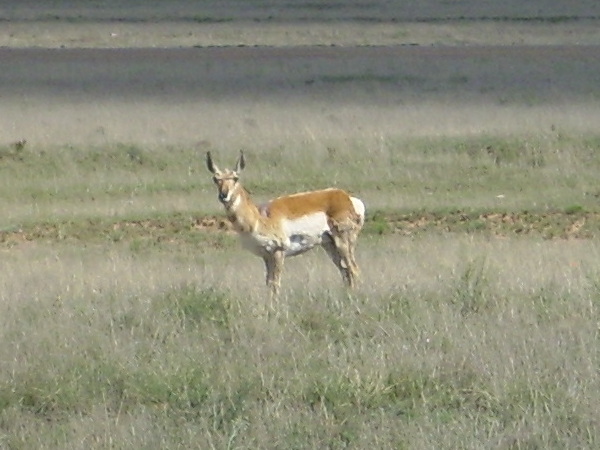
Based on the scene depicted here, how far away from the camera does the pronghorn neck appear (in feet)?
34.8

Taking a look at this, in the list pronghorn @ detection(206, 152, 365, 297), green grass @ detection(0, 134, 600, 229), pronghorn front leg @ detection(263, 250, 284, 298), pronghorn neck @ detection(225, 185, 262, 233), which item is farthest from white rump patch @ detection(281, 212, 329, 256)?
green grass @ detection(0, 134, 600, 229)

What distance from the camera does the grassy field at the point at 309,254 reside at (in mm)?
6633

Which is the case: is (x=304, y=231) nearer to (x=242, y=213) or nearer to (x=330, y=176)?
(x=242, y=213)

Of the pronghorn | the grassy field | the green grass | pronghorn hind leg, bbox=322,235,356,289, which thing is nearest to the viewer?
the grassy field

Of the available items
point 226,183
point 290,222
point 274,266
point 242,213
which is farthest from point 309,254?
point 226,183

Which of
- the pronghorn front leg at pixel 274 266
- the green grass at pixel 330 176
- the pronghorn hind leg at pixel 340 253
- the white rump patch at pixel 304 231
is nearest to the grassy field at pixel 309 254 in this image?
the green grass at pixel 330 176

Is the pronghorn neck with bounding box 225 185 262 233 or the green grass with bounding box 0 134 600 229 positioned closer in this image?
the pronghorn neck with bounding box 225 185 262 233

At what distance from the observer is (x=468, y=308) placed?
868 centimetres

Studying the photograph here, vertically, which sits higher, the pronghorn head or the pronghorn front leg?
the pronghorn head

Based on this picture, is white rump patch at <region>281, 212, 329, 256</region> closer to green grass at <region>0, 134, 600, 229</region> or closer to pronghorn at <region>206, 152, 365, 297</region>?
pronghorn at <region>206, 152, 365, 297</region>

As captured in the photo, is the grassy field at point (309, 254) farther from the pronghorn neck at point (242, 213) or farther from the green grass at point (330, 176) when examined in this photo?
the pronghorn neck at point (242, 213)

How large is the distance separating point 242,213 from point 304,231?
64cm

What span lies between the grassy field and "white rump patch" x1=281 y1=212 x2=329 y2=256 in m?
0.29

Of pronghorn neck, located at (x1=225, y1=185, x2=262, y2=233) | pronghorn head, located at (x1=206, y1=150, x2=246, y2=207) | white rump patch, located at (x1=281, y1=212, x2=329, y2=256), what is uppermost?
pronghorn head, located at (x1=206, y1=150, x2=246, y2=207)
